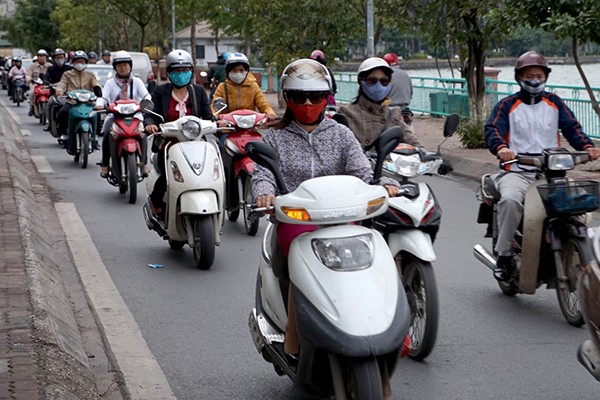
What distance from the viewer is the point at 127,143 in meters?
14.4

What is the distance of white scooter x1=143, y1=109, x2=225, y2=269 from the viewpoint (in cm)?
995

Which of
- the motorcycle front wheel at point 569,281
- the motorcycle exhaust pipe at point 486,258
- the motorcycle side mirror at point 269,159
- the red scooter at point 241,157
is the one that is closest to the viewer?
the motorcycle side mirror at point 269,159

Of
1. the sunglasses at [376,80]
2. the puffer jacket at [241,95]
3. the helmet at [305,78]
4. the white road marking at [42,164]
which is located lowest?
the white road marking at [42,164]

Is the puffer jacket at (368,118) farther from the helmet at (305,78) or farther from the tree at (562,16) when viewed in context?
the tree at (562,16)

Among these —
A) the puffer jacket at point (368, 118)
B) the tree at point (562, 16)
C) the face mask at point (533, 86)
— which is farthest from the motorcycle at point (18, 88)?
the face mask at point (533, 86)

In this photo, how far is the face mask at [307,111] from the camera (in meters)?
6.06

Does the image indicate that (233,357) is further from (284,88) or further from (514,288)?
(514,288)

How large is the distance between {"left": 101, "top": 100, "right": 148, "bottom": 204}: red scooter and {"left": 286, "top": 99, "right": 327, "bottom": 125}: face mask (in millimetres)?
8389

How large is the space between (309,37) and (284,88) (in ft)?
92.7

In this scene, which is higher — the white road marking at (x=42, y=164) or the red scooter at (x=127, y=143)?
the red scooter at (x=127, y=143)

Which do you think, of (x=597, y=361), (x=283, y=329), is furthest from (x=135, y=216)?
(x=597, y=361)

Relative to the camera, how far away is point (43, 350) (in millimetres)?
6297

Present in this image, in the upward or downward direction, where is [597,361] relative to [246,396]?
upward

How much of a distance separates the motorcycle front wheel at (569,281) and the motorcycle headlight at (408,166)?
1.32m
